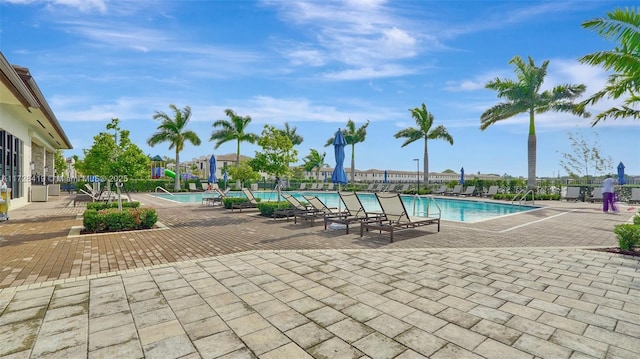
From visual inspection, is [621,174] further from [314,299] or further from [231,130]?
[231,130]

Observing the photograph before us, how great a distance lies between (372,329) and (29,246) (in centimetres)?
716

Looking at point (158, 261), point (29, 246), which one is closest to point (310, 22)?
point (158, 261)

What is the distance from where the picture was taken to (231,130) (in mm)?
34281

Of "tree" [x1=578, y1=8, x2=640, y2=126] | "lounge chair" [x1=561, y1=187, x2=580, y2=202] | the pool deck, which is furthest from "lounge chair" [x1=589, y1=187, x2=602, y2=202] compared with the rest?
the pool deck

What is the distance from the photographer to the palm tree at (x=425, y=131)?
29766mm

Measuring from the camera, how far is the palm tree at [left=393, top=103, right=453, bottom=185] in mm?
→ 29766

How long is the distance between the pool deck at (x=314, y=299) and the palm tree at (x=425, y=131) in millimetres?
23687

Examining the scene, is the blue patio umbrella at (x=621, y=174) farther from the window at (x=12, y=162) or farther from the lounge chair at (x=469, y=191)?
the window at (x=12, y=162)

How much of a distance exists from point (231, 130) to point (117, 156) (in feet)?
83.7

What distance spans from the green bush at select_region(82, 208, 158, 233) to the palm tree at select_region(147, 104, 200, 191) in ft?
77.1

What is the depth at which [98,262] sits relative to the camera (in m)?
5.21

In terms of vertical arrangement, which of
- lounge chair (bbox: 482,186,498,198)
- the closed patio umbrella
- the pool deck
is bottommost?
the pool deck

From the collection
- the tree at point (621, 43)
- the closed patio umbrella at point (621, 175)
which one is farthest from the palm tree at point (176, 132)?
the closed patio umbrella at point (621, 175)

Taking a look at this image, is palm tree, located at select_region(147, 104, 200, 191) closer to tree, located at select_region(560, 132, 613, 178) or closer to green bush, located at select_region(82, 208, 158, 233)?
green bush, located at select_region(82, 208, 158, 233)
